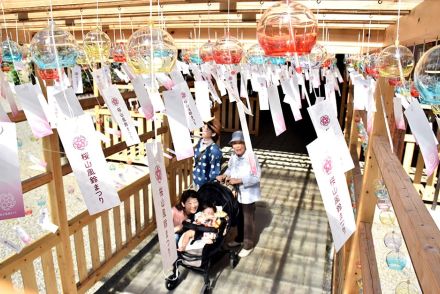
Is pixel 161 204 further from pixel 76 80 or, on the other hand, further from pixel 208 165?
pixel 76 80

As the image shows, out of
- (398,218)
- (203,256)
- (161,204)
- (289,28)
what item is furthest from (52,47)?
(203,256)

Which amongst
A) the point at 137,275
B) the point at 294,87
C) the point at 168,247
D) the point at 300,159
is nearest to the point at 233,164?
the point at 294,87

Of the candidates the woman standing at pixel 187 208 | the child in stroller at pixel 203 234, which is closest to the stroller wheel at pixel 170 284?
the child in stroller at pixel 203 234

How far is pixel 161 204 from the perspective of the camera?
1573 mm

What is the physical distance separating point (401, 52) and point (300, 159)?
593 cm

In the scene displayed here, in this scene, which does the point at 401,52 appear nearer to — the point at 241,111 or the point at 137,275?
the point at 241,111

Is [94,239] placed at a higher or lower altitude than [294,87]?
lower

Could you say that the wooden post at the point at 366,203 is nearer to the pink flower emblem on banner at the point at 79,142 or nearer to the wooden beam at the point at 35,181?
the pink flower emblem on banner at the point at 79,142

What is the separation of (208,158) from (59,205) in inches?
85.5

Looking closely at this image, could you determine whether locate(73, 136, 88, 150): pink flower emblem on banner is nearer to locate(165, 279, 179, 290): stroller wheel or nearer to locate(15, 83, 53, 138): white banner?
locate(15, 83, 53, 138): white banner

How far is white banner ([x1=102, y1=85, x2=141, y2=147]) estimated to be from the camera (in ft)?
7.13

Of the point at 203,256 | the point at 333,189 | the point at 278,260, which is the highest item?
the point at 333,189

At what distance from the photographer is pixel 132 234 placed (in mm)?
4062

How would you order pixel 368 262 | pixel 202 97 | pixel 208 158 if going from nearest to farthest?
1. pixel 368 262
2. pixel 202 97
3. pixel 208 158
